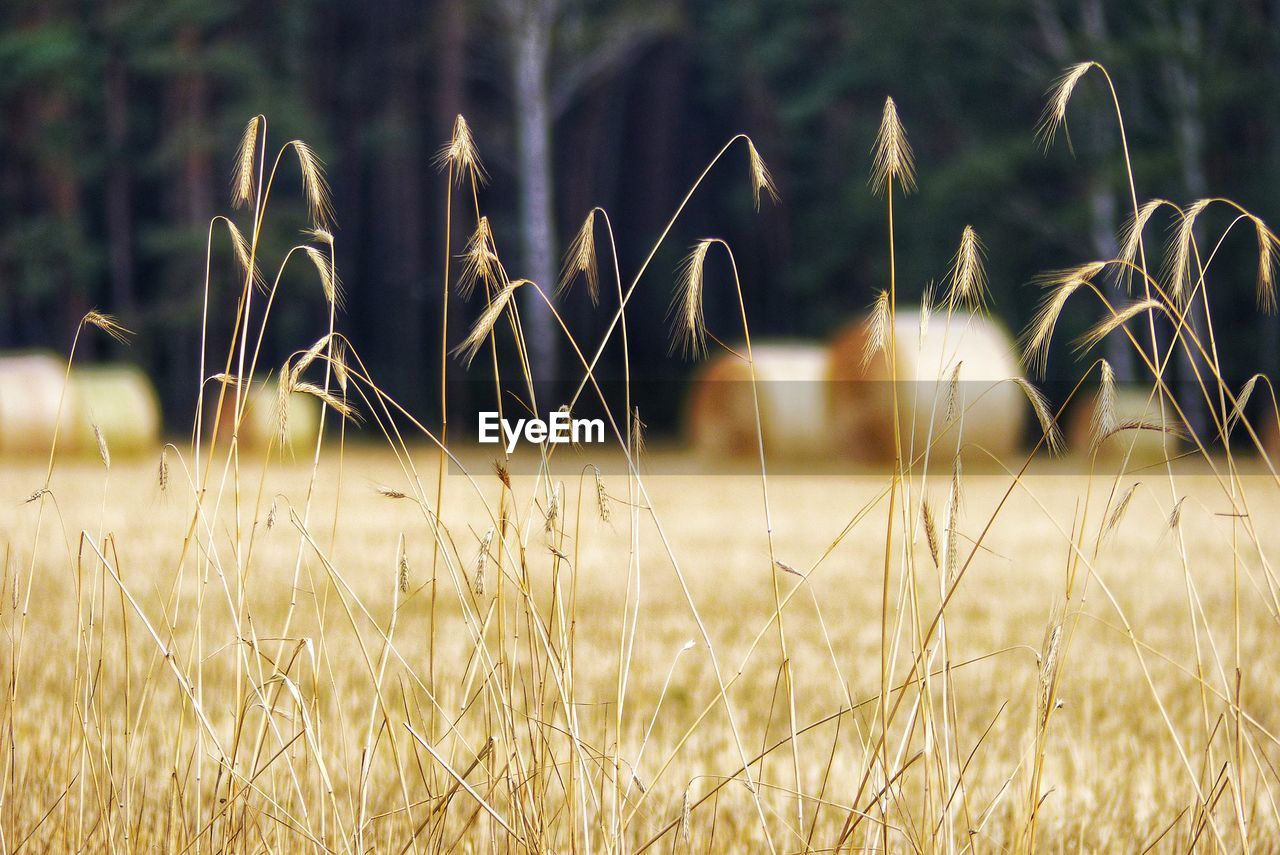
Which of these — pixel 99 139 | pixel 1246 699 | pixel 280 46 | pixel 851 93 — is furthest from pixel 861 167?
pixel 1246 699

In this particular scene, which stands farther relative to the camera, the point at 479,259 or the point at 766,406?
the point at 766,406

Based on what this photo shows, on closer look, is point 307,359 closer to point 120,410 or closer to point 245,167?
point 245,167

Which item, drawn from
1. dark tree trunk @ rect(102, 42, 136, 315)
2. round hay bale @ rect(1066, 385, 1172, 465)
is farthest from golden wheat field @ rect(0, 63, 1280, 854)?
dark tree trunk @ rect(102, 42, 136, 315)

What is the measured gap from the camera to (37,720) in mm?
1693

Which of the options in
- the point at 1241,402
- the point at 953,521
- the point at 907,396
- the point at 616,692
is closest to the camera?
the point at 953,521

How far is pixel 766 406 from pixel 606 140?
8.65m

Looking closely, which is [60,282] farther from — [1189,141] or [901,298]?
[1189,141]

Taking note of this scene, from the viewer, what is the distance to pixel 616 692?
1889 millimetres

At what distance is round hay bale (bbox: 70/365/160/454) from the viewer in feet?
24.6

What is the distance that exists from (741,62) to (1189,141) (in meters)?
5.91

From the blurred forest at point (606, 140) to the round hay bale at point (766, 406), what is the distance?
7.91ft

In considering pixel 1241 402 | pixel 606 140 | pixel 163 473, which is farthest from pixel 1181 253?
pixel 606 140

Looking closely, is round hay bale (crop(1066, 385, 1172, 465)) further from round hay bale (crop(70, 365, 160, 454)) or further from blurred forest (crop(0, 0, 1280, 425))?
round hay bale (crop(70, 365, 160, 454))

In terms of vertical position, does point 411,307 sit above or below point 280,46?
below
